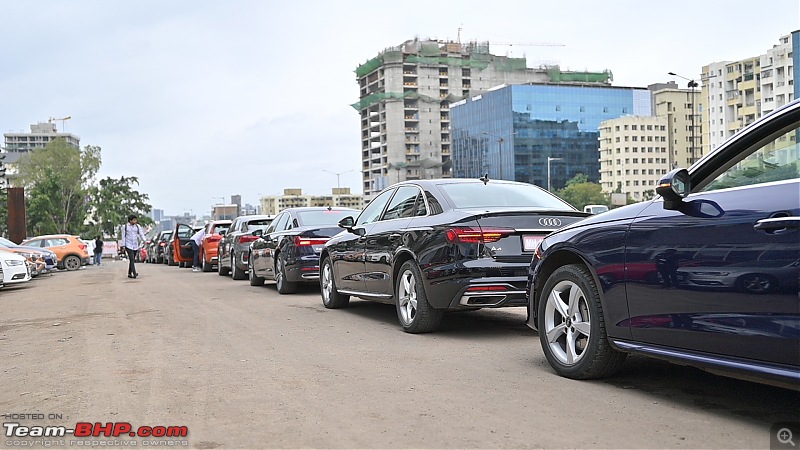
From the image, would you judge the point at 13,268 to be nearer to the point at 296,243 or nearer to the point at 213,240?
the point at 213,240

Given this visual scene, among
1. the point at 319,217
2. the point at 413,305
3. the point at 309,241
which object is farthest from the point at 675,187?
the point at 319,217

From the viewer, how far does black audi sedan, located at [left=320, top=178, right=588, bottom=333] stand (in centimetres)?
755

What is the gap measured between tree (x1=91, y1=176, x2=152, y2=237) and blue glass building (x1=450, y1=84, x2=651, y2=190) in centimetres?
5264

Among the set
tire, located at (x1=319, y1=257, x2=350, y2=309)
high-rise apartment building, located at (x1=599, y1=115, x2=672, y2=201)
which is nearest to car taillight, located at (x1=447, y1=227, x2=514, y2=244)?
tire, located at (x1=319, y1=257, x2=350, y2=309)

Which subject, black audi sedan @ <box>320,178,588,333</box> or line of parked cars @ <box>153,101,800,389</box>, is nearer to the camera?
line of parked cars @ <box>153,101,800,389</box>

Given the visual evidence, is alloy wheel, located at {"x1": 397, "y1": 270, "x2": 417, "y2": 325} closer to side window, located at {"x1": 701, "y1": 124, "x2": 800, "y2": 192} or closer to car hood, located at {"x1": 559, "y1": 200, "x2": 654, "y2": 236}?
car hood, located at {"x1": 559, "y1": 200, "x2": 654, "y2": 236}

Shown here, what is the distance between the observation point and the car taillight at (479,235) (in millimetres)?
7578

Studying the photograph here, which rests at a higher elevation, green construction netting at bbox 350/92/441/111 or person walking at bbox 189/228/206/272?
green construction netting at bbox 350/92/441/111

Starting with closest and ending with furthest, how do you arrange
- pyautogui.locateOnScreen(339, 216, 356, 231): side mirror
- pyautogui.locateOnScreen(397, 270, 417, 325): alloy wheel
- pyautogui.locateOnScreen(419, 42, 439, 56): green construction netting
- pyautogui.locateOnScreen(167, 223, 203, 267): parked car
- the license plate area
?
the license plate area → pyautogui.locateOnScreen(397, 270, 417, 325): alloy wheel → pyautogui.locateOnScreen(339, 216, 356, 231): side mirror → pyautogui.locateOnScreen(167, 223, 203, 267): parked car → pyautogui.locateOnScreen(419, 42, 439, 56): green construction netting

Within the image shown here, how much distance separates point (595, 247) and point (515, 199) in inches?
120

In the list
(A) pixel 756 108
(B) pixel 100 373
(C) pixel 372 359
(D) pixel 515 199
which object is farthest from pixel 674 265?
(A) pixel 756 108

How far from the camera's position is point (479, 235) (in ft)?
24.9

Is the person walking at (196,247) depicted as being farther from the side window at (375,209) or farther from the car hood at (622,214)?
the car hood at (622,214)

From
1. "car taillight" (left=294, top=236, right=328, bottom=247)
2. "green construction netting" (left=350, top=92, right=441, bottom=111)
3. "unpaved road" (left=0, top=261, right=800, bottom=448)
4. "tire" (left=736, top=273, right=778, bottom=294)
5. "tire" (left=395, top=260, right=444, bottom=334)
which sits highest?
"green construction netting" (left=350, top=92, right=441, bottom=111)
